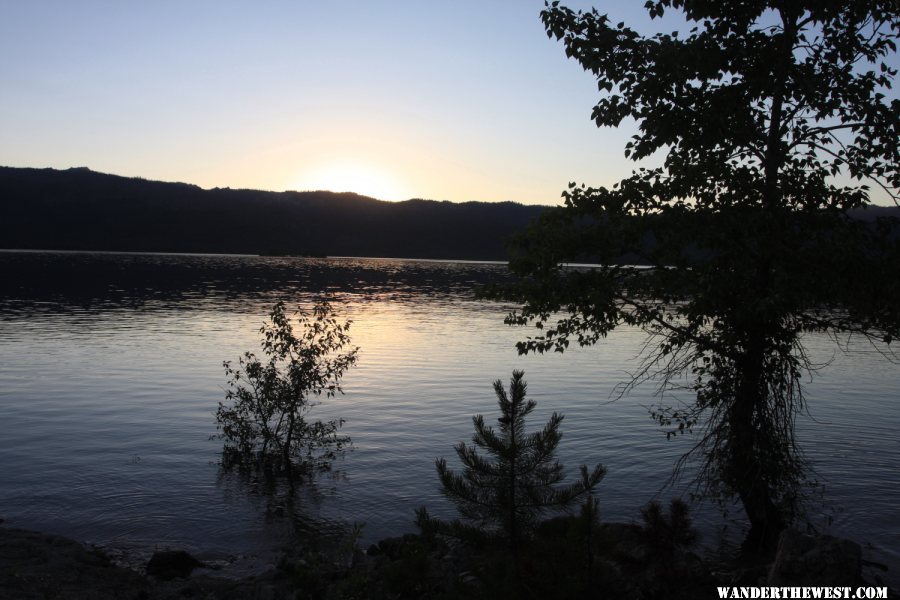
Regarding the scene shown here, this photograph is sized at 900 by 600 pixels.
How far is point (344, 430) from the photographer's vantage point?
91.4ft

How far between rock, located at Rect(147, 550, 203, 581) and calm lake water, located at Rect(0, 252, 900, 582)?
2.83 ft

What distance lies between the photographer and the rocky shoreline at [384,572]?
11.1 m

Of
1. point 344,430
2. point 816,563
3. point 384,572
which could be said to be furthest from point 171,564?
point 344,430

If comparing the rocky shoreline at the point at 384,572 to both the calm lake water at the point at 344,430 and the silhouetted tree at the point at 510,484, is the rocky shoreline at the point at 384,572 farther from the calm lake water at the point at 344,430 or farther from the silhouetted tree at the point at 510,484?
the calm lake water at the point at 344,430

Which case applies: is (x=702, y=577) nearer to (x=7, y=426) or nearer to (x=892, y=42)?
(x=892, y=42)

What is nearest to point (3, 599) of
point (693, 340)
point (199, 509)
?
point (199, 509)

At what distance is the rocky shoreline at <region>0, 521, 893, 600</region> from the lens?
36.5 ft

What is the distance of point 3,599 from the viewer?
1140 centimetres

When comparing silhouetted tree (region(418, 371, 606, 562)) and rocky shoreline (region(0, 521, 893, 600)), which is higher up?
silhouetted tree (region(418, 371, 606, 562))

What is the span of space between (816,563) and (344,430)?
1924 cm

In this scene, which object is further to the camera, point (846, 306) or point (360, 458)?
point (360, 458)

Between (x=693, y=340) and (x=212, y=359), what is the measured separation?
36172 millimetres

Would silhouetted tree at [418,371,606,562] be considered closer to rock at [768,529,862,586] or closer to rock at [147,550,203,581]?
rock at [768,529,862,586]

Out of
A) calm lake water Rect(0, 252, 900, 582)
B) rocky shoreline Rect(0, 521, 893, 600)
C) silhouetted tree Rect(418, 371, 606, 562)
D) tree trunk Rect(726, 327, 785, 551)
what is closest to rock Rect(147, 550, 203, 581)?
rocky shoreline Rect(0, 521, 893, 600)
